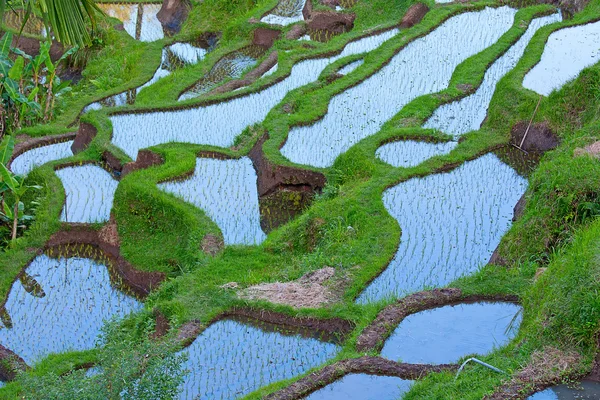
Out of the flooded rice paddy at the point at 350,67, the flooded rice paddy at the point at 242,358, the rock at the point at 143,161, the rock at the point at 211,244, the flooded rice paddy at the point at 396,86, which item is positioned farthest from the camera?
the flooded rice paddy at the point at 350,67

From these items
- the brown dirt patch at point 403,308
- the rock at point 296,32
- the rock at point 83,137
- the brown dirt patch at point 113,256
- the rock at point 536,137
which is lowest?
the brown dirt patch at point 113,256

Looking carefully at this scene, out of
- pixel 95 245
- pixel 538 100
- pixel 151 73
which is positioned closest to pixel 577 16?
pixel 538 100

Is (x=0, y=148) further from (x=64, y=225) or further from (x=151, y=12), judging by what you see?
(x=151, y=12)

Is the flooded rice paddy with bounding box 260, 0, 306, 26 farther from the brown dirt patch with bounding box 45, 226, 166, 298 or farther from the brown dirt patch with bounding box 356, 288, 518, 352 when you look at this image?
the brown dirt patch with bounding box 356, 288, 518, 352

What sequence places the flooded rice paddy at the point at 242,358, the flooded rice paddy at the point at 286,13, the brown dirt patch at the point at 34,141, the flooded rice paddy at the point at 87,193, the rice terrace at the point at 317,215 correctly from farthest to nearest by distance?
the flooded rice paddy at the point at 286,13 < the brown dirt patch at the point at 34,141 < the flooded rice paddy at the point at 87,193 < the flooded rice paddy at the point at 242,358 < the rice terrace at the point at 317,215

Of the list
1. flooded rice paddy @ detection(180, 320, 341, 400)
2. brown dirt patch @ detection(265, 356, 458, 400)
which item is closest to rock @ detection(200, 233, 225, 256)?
flooded rice paddy @ detection(180, 320, 341, 400)

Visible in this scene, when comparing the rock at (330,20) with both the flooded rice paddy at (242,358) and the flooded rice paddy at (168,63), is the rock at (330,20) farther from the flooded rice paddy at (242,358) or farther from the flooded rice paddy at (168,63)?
the flooded rice paddy at (242,358)

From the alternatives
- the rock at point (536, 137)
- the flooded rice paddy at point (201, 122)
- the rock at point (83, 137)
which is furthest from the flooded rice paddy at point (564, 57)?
the rock at point (83, 137)
